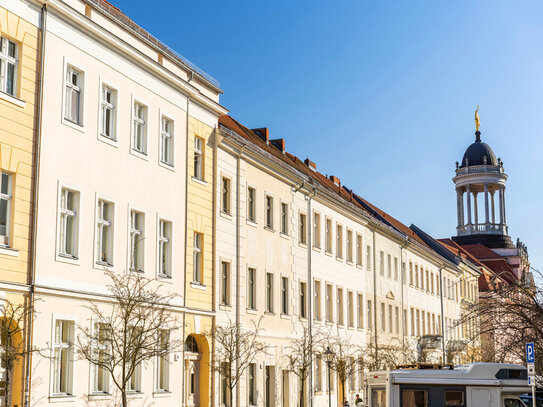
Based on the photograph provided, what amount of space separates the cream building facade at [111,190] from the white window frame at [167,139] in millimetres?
48

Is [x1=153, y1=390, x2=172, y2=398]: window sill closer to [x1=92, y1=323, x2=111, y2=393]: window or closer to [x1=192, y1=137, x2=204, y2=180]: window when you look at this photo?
[x1=92, y1=323, x2=111, y2=393]: window

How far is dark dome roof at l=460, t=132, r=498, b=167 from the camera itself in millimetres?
128750

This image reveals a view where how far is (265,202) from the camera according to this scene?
3788cm

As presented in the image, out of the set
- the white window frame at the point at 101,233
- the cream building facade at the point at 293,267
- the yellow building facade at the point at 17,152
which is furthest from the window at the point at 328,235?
the yellow building facade at the point at 17,152

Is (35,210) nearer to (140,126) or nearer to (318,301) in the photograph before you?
(140,126)

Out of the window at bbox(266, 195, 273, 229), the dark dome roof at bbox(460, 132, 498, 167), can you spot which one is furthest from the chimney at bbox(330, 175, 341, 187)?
the dark dome roof at bbox(460, 132, 498, 167)

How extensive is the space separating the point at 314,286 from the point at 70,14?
22.9 m

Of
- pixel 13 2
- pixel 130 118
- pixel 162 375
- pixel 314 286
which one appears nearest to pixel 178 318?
pixel 162 375

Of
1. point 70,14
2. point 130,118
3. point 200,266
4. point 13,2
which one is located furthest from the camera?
point 200,266

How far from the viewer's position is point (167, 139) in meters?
29.8

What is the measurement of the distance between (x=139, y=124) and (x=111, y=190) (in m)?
3.18

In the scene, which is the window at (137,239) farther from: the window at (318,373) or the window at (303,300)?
the window at (318,373)

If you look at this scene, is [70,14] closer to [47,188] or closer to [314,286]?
[47,188]

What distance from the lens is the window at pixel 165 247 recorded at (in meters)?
28.8
